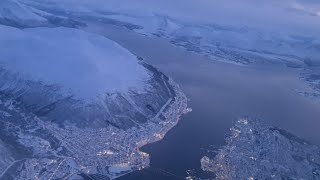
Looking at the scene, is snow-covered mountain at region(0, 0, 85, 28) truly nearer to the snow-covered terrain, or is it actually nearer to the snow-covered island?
the snow-covered island

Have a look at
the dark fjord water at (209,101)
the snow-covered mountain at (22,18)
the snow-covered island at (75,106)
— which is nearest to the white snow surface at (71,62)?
the snow-covered island at (75,106)

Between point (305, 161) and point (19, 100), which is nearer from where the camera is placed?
point (305, 161)

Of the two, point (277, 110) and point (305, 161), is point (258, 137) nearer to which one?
point (305, 161)

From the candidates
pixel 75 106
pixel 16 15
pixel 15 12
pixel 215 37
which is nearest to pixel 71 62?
pixel 75 106

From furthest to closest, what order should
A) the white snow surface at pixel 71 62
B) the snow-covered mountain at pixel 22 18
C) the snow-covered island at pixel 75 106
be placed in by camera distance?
1. the snow-covered mountain at pixel 22 18
2. the white snow surface at pixel 71 62
3. the snow-covered island at pixel 75 106

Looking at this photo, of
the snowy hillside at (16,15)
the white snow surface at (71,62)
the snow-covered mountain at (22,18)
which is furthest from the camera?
the snowy hillside at (16,15)

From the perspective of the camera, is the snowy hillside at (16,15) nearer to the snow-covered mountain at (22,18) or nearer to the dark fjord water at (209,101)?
the snow-covered mountain at (22,18)

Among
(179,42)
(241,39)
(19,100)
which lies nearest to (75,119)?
(19,100)
